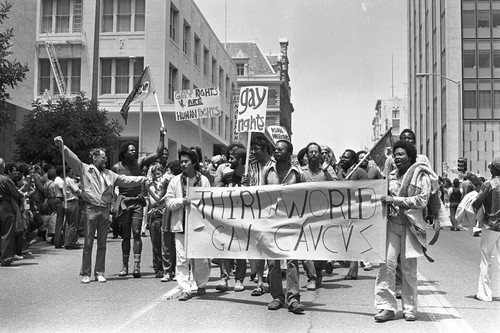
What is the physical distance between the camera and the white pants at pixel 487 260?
782cm

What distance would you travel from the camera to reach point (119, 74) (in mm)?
30922

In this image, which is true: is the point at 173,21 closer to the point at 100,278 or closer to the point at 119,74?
the point at 119,74

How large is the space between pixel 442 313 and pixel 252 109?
4423 mm

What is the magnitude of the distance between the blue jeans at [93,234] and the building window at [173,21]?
2433 cm

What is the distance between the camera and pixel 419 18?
6106cm

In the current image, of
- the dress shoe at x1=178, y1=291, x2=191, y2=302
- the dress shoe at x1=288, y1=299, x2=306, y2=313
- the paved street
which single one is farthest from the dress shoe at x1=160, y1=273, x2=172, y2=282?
the dress shoe at x1=288, y1=299, x2=306, y2=313

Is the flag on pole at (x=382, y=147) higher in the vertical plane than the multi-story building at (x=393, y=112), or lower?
lower

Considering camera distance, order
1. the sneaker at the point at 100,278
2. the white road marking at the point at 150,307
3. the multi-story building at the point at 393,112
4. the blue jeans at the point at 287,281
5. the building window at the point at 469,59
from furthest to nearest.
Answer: the multi-story building at the point at 393,112 < the building window at the point at 469,59 < the sneaker at the point at 100,278 < the blue jeans at the point at 287,281 < the white road marking at the point at 150,307

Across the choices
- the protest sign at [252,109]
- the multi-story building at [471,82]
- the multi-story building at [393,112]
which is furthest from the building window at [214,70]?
the multi-story building at [393,112]

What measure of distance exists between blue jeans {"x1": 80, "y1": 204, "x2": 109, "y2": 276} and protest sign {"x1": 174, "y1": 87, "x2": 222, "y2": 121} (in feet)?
17.7

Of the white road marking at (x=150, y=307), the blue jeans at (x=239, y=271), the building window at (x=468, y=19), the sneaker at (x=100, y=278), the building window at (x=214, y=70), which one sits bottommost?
the white road marking at (x=150, y=307)

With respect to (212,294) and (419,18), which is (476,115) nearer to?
(419,18)

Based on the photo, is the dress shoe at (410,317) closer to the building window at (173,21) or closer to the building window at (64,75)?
the building window at (64,75)

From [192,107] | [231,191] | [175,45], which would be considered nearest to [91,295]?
[231,191]
